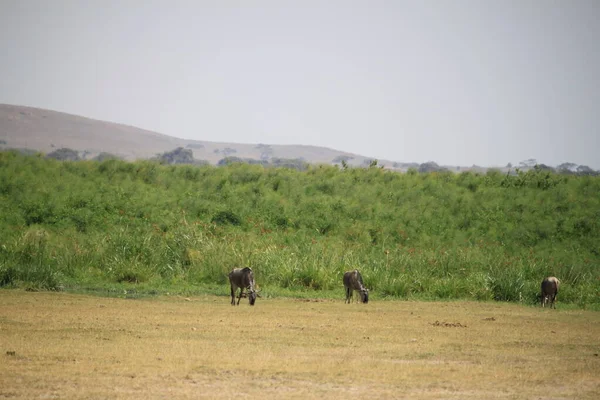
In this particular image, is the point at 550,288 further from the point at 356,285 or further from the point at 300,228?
the point at 300,228

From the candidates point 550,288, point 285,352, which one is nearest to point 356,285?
point 550,288

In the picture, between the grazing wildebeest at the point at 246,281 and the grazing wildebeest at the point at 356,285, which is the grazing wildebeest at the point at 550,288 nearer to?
the grazing wildebeest at the point at 356,285

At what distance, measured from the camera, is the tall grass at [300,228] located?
29906mm

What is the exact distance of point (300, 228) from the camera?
43875mm

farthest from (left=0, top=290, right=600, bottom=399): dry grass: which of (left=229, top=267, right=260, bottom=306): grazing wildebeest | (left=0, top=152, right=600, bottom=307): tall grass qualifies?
(left=0, top=152, right=600, bottom=307): tall grass

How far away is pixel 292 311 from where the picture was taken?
2264 cm

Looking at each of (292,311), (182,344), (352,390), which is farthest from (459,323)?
(352,390)

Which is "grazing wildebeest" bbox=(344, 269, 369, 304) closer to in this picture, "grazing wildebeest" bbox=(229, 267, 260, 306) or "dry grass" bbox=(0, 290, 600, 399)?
"dry grass" bbox=(0, 290, 600, 399)

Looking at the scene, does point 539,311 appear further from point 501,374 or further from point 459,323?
point 501,374

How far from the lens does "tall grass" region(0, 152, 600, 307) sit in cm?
2991

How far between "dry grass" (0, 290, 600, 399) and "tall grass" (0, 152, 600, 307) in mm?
6182

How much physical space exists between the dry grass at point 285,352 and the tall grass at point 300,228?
618cm

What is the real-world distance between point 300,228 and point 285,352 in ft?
93.7

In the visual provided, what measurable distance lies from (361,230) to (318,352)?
28.4 meters
